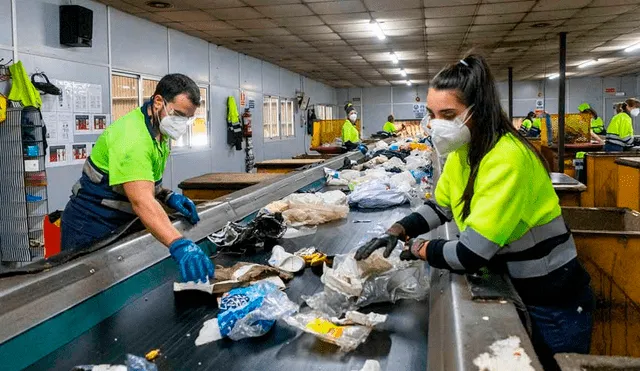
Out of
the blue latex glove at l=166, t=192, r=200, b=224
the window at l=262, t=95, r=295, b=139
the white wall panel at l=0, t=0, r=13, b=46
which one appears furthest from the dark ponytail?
the window at l=262, t=95, r=295, b=139

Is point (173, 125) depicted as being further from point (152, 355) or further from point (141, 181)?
point (152, 355)

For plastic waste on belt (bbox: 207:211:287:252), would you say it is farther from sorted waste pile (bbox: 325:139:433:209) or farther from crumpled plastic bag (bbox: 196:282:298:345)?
sorted waste pile (bbox: 325:139:433:209)

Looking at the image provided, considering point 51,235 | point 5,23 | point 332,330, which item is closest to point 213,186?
point 51,235

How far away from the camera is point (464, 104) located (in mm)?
1515

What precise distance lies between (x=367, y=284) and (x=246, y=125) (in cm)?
932

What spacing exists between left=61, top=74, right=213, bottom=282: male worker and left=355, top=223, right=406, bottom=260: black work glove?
0.52 metres

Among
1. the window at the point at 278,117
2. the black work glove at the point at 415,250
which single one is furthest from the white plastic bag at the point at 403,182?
the window at the point at 278,117

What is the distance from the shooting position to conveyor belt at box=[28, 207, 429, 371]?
1.29m

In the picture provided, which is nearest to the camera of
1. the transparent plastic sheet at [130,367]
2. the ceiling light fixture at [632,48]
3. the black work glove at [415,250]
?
the transparent plastic sheet at [130,367]

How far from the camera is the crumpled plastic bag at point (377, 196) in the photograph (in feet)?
11.1

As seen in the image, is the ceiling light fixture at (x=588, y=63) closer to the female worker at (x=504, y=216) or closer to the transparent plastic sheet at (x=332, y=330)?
the female worker at (x=504, y=216)

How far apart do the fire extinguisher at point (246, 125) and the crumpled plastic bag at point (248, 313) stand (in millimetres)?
9277

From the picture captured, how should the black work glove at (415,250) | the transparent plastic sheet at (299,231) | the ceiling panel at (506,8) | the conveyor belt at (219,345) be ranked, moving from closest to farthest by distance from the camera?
1. the conveyor belt at (219,345)
2. the black work glove at (415,250)
3. the transparent plastic sheet at (299,231)
4. the ceiling panel at (506,8)

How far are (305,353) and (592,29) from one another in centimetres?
982
